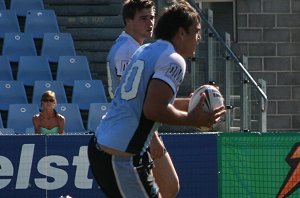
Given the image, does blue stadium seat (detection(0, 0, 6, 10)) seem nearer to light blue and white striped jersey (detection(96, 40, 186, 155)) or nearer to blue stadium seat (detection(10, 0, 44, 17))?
blue stadium seat (detection(10, 0, 44, 17))

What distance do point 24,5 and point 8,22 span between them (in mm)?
669

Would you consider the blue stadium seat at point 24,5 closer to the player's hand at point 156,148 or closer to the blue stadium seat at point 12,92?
the blue stadium seat at point 12,92

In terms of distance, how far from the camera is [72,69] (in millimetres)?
14797

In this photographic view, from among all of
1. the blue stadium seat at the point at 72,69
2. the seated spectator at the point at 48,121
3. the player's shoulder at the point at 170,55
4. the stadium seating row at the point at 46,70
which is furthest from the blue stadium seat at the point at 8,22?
the player's shoulder at the point at 170,55

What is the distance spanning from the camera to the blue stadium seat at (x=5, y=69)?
14.6 meters

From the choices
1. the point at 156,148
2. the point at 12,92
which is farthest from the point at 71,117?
the point at 156,148

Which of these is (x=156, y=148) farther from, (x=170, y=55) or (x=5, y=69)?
(x=5, y=69)

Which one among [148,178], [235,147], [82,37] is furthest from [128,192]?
[82,37]

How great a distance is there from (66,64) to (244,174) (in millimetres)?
4859

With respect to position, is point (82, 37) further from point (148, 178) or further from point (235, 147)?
point (148, 178)

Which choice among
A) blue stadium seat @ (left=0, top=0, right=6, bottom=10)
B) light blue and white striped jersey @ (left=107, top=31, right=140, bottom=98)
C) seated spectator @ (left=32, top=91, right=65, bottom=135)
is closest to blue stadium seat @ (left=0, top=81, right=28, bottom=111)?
seated spectator @ (left=32, top=91, right=65, bottom=135)

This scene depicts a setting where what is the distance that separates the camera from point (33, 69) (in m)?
14.8

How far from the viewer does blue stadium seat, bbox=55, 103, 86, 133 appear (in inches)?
545

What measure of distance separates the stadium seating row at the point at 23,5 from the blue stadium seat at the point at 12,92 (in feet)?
6.28
